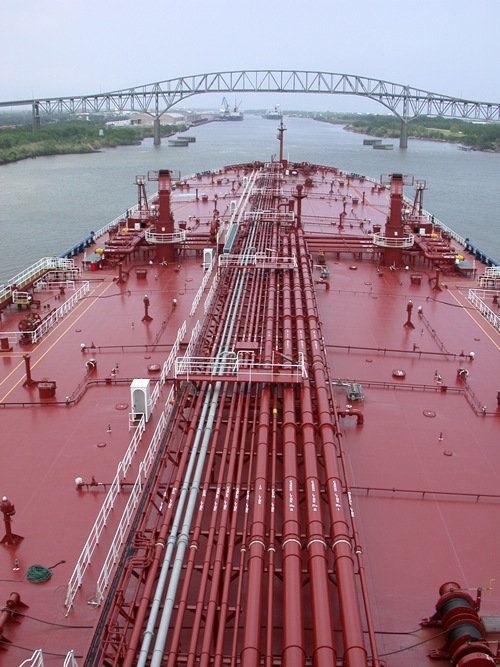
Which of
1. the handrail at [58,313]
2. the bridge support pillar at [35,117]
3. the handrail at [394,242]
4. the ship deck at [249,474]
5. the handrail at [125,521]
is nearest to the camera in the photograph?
the ship deck at [249,474]

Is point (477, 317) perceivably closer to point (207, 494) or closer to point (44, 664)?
point (207, 494)

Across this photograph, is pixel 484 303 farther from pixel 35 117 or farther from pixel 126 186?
pixel 35 117

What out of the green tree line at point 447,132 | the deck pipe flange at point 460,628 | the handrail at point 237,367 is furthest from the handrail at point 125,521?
the green tree line at point 447,132

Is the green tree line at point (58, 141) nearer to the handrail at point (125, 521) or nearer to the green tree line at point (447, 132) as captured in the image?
the green tree line at point (447, 132)

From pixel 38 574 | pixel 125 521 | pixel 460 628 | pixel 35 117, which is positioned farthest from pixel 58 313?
pixel 35 117

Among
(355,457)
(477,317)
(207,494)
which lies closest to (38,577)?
(207,494)

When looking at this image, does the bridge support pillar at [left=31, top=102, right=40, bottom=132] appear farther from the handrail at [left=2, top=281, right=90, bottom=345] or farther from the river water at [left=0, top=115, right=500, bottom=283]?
the handrail at [left=2, top=281, right=90, bottom=345]
